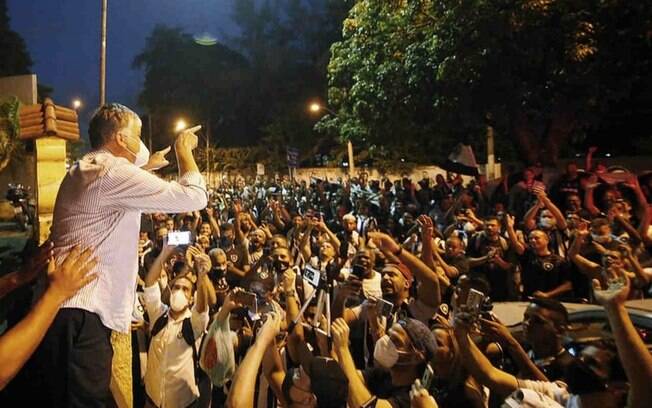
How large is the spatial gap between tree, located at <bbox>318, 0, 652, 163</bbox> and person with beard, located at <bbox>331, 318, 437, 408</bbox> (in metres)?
10.1

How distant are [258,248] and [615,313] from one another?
18.1 feet

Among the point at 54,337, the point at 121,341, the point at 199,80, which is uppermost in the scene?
the point at 199,80

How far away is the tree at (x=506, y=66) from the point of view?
12336 mm

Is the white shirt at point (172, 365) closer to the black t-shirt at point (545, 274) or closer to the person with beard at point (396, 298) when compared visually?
the person with beard at point (396, 298)

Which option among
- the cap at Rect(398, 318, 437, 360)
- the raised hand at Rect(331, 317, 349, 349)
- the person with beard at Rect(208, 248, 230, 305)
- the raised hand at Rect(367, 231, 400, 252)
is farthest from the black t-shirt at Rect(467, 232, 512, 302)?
the raised hand at Rect(331, 317, 349, 349)

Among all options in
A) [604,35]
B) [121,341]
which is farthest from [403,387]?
[604,35]

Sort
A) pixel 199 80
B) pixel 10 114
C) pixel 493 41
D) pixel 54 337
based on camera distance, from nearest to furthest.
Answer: pixel 54 337, pixel 493 41, pixel 10 114, pixel 199 80

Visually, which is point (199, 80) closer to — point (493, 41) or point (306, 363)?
point (493, 41)

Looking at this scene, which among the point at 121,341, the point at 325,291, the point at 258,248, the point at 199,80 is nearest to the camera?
the point at 121,341

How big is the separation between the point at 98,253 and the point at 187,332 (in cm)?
205

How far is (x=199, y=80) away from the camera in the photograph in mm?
42188

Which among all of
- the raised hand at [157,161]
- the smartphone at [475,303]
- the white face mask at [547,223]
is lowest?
the smartphone at [475,303]

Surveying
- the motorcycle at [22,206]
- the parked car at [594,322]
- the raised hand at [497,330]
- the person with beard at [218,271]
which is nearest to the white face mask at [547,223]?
the parked car at [594,322]

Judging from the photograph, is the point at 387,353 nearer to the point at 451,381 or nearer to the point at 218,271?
the point at 451,381
